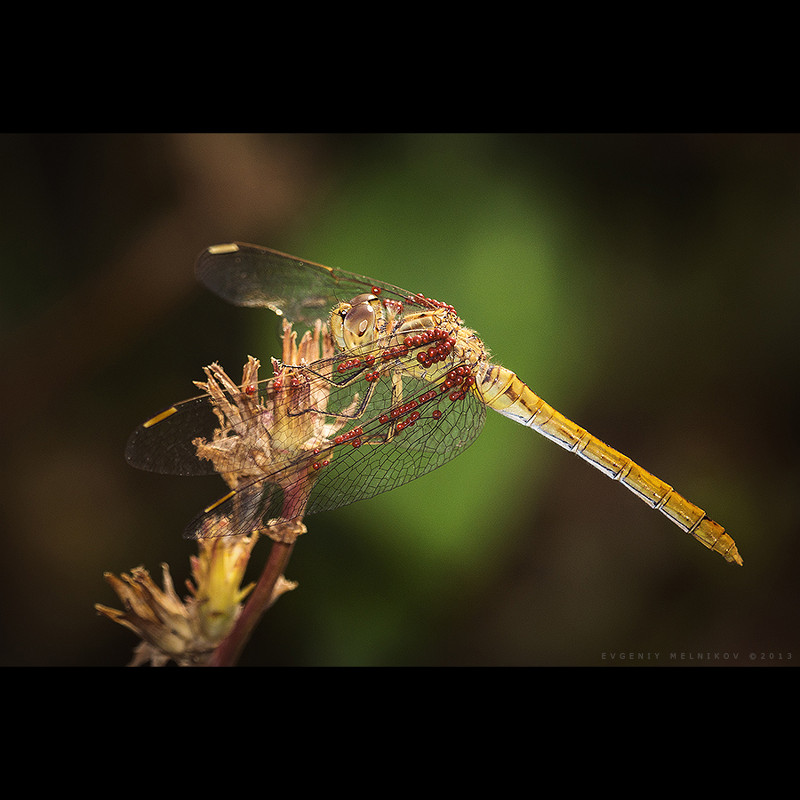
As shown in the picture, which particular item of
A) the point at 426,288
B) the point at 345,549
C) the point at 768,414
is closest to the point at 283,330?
the point at 426,288

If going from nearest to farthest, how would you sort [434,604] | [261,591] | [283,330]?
1. [261,591]
2. [283,330]
3. [434,604]

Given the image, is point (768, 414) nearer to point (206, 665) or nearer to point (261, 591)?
point (261, 591)

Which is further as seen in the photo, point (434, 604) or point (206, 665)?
point (434, 604)

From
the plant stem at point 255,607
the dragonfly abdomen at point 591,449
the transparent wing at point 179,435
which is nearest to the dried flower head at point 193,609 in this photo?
the plant stem at point 255,607

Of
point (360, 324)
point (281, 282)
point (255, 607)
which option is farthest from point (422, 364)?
point (255, 607)

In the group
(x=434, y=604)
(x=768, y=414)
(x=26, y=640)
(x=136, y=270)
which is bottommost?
(x=768, y=414)
